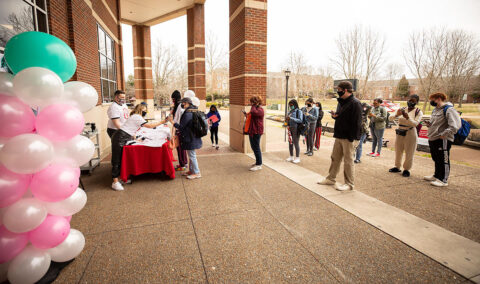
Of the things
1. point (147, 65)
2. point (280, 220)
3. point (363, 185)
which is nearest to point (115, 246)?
point (280, 220)

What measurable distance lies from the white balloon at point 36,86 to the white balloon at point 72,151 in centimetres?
44

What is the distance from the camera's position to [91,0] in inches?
351

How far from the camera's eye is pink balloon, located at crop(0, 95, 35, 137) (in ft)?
7.00

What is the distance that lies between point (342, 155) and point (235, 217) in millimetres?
2742

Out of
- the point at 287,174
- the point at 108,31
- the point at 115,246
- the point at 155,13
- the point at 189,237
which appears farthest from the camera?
the point at 155,13

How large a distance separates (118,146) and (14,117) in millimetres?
3060

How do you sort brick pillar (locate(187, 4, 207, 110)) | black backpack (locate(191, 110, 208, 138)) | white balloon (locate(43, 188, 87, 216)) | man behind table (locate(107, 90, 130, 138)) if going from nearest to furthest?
white balloon (locate(43, 188, 87, 216)), man behind table (locate(107, 90, 130, 138)), black backpack (locate(191, 110, 208, 138)), brick pillar (locate(187, 4, 207, 110))

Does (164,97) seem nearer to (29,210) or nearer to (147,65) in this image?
Result: (147,65)

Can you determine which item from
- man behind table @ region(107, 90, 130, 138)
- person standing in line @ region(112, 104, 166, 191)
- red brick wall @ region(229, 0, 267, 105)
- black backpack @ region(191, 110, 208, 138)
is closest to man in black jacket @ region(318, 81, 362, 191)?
black backpack @ region(191, 110, 208, 138)

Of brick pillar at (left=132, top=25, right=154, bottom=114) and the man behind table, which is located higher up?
brick pillar at (left=132, top=25, right=154, bottom=114)

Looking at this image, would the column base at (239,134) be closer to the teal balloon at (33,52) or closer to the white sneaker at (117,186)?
the white sneaker at (117,186)

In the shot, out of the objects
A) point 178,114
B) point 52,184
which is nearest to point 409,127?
point 178,114

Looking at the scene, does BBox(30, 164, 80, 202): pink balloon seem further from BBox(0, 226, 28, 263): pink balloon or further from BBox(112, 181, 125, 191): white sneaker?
BBox(112, 181, 125, 191): white sneaker

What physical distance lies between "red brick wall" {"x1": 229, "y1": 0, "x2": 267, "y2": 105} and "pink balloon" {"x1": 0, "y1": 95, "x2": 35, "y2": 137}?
22.1ft
